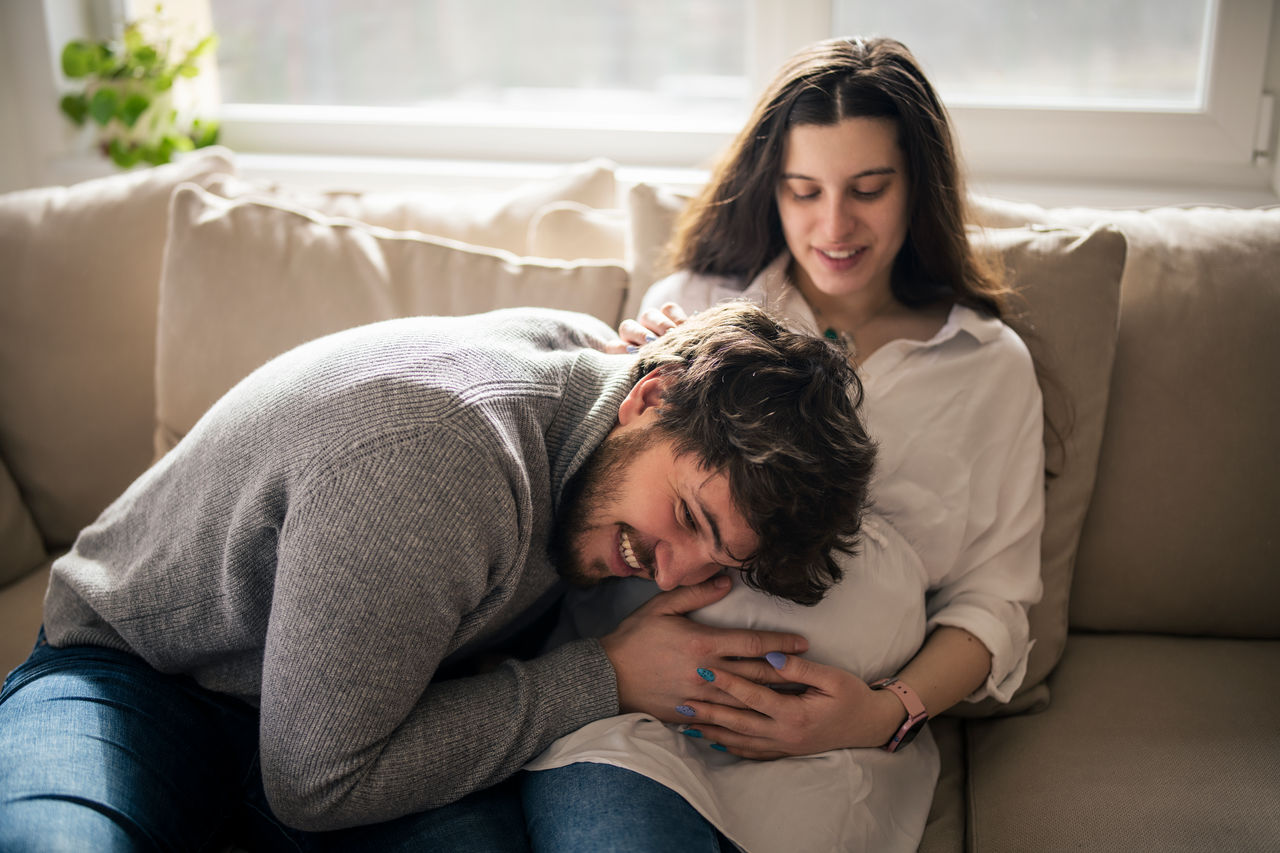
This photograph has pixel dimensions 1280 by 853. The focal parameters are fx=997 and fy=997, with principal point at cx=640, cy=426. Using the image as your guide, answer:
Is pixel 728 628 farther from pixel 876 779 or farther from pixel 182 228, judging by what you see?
pixel 182 228

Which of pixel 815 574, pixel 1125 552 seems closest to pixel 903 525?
pixel 815 574

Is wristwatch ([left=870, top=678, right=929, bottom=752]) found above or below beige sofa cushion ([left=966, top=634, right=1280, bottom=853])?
above

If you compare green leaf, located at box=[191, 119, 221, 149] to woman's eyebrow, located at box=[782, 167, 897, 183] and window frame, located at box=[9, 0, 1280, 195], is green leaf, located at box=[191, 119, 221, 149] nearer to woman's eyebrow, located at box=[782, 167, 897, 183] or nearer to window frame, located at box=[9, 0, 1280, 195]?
window frame, located at box=[9, 0, 1280, 195]

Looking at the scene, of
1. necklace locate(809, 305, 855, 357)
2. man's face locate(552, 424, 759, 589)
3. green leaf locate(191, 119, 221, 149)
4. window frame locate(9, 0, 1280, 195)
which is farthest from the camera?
green leaf locate(191, 119, 221, 149)

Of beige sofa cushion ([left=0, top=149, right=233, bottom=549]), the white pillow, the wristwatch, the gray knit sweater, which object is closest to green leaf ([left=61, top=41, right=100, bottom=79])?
beige sofa cushion ([left=0, top=149, right=233, bottom=549])

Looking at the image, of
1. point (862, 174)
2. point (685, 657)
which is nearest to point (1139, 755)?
point (685, 657)

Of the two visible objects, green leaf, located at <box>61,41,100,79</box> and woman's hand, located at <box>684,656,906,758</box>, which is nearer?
woman's hand, located at <box>684,656,906,758</box>

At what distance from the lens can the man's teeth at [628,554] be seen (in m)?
1.14

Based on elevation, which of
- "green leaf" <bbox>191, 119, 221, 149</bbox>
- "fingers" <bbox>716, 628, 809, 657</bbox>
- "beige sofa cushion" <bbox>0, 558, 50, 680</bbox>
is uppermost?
"green leaf" <bbox>191, 119, 221, 149</bbox>

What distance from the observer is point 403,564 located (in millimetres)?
974

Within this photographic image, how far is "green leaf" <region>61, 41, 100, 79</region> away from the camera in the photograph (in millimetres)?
2350

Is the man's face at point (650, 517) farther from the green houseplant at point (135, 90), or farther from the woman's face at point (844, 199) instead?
the green houseplant at point (135, 90)

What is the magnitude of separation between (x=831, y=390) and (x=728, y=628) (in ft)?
1.04

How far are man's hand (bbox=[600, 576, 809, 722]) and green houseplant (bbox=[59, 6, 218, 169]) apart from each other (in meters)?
1.91
